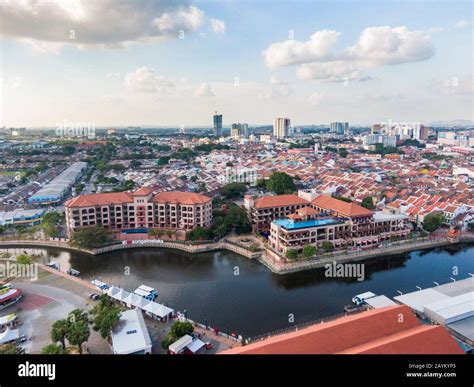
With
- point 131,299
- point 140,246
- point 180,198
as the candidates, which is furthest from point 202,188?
point 131,299

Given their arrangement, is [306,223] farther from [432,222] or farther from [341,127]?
[341,127]

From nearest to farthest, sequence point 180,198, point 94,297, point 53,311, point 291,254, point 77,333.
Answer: point 77,333
point 53,311
point 94,297
point 291,254
point 180,198

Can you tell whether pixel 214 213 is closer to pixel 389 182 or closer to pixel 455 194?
pixel 455 194

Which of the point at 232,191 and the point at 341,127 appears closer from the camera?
the point at 232,191

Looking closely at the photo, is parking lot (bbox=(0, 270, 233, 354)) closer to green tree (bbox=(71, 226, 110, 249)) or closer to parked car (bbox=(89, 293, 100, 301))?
parked car (bbox=(89, 293, 100, 301))
